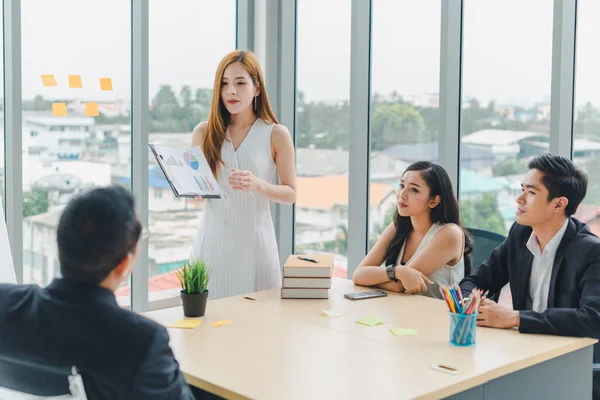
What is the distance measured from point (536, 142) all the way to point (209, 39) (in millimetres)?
2292

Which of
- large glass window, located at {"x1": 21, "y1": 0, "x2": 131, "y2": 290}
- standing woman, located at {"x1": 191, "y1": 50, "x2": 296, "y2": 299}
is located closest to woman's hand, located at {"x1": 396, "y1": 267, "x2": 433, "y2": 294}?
standing woman, located at {"x1": 191, "y1": 50, "x2": 296, "y2": 299}

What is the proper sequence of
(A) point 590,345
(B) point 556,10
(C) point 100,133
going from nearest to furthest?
1. (A) point 590,345
2. (B) point 556,10
3. (C) point 100,133

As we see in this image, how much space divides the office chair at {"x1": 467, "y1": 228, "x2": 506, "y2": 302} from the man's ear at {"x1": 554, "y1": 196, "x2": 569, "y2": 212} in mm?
542

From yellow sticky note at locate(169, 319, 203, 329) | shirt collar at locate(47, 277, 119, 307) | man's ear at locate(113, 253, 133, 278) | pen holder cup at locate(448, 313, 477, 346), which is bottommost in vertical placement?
yellow sticky note at locate(169, 319, 203, 329)

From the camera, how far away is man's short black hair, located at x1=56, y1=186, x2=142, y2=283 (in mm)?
1545

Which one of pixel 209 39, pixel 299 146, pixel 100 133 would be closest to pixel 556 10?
pixel 299 146

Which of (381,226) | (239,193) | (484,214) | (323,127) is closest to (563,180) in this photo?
(484,214)

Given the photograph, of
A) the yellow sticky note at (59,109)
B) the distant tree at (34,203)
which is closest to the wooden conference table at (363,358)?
the distant tree at (34,203)

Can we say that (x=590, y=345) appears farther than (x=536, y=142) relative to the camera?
No

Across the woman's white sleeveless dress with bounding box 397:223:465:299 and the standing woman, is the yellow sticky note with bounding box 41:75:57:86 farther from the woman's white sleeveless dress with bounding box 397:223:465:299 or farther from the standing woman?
the woman's white sleeveless dress with bounding box 397:223:465:299

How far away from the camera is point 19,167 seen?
4.05 metres

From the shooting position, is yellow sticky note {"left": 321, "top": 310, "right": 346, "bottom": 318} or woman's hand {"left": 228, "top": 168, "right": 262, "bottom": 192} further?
woman's hand {"left": 228, "top": 168, "right": 262, "bottom": 192}

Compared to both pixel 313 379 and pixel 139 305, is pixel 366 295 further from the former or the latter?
pixel 139 305

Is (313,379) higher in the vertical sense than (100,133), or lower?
lower
